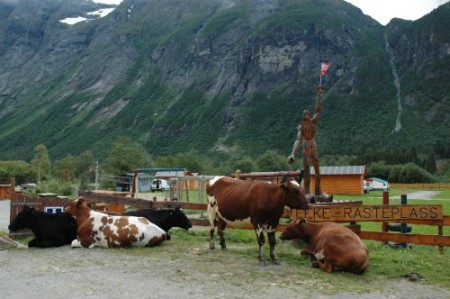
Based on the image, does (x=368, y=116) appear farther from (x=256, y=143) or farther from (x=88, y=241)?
(x=88, y=241)

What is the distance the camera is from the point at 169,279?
9.38 meters

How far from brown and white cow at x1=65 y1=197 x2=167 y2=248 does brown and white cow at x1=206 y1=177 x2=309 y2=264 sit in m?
2.06

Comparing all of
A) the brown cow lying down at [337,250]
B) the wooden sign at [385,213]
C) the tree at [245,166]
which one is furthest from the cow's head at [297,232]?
the tree at [245,166]

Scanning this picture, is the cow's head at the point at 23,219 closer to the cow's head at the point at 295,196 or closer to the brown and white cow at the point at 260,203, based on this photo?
the brown and white cow at the point at 260,203

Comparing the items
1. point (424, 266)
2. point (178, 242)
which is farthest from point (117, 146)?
point (424, 266)

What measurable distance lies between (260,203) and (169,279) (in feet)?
9.03

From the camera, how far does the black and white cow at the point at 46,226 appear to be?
1349 cm

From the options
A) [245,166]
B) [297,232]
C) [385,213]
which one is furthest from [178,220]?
[245,166]

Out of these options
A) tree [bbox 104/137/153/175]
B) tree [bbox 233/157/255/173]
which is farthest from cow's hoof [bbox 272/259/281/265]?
tree [bbox 233/157/255/173]

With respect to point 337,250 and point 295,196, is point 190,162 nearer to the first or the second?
point 295,196

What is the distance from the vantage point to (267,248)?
41.4 feet

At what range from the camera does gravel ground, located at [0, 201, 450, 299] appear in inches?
332

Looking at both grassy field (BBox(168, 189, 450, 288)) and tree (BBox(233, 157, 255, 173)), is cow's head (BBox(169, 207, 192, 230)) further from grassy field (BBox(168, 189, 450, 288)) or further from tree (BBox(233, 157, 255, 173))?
tree (BBox(233, 157, 255, 173))

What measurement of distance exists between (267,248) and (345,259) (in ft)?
9.69
